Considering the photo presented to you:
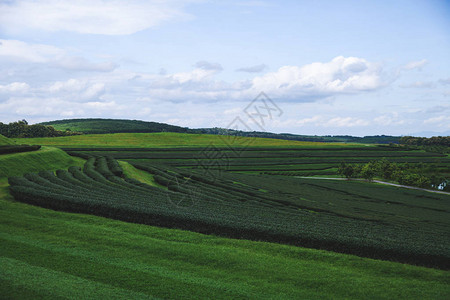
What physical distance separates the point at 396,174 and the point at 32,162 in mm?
69597

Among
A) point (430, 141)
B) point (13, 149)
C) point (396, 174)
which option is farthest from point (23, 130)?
point (430, 141)

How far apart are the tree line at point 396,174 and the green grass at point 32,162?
56.4 meters

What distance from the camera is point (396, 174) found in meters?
73.3

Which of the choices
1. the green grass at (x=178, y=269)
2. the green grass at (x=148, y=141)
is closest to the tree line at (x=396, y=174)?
the green grass at (x=148, y=141)

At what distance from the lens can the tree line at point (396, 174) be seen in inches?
2689

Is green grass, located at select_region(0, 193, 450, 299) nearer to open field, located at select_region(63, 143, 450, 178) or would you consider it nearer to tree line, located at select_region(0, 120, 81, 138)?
open field, located at select_region(63, 143, 450, 178)

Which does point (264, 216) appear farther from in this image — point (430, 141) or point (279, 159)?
point (430, 141)

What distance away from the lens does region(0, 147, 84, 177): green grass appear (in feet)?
119

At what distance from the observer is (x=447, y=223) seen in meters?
33.7

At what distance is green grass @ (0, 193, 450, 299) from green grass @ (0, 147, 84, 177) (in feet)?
75.4

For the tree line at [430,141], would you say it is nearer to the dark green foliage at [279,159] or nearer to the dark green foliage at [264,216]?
the dark green foliage at [279,159]

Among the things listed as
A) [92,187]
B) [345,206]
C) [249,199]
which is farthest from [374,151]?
[92,187]

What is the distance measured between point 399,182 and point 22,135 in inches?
4602

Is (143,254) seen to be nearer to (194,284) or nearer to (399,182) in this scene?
(194,284)
